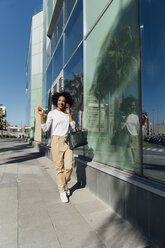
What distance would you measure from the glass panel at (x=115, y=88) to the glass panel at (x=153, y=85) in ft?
0.61

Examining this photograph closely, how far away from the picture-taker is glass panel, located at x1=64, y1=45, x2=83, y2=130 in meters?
5.81

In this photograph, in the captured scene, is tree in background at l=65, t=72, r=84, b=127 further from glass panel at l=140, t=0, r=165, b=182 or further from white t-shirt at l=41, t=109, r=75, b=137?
glass panel at l=140, t=0, r=165, b=182

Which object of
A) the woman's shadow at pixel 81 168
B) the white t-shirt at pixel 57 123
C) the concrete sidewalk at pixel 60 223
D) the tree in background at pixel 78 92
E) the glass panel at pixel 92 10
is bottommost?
the concrete sidewalk at pixel 60 223

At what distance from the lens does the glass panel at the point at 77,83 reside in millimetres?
5809

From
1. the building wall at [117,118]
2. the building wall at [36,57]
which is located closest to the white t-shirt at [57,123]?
the building wall at [117,118]

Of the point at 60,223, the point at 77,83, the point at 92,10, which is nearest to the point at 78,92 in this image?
the point at 77,83

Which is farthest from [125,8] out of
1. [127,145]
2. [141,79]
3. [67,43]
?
[67,43]

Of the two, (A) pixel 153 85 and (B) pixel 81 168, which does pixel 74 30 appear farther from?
(A) pixel 153 85

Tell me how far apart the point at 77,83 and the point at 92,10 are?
2065 millimetres

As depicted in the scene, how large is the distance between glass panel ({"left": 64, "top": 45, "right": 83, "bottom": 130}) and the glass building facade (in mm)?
59

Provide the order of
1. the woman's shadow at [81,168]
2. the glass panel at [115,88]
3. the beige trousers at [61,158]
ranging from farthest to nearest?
1. the woman's shadow at [81,168]
2. the beige trousers at [61,158]
3. the glass panel at [115,88]

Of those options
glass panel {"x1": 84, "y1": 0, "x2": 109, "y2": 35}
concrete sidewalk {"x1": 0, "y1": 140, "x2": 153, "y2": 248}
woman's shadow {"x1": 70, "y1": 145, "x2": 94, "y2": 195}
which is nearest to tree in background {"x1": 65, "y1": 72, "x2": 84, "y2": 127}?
woman's shadow {"x1": 70, "y1": 145, "x2": 94, "y2": 195}

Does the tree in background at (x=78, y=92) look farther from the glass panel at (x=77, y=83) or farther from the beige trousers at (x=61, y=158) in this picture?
the beige trousers at (x=61, y=158)

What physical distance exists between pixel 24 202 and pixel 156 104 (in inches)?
110
